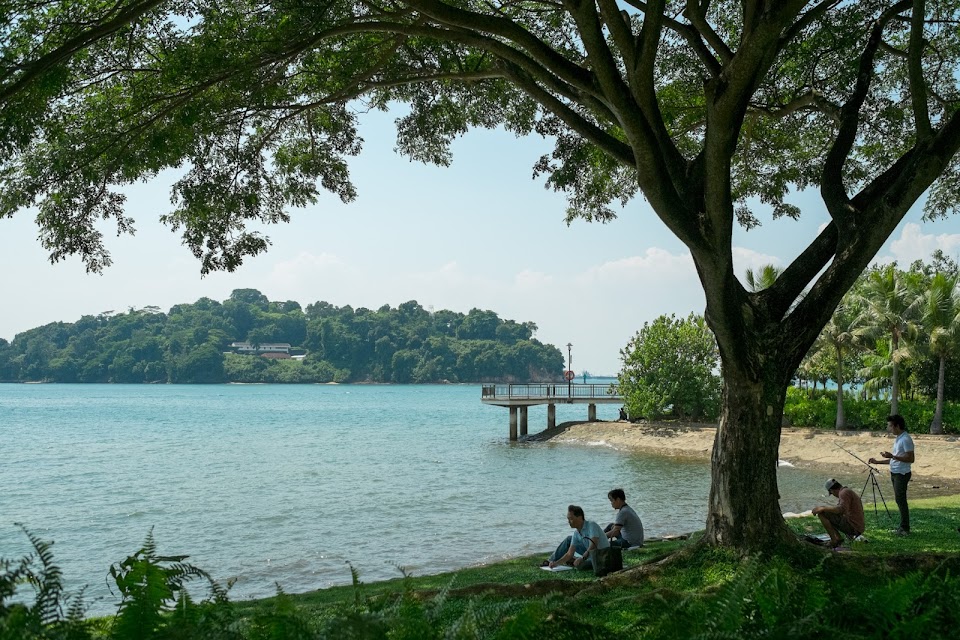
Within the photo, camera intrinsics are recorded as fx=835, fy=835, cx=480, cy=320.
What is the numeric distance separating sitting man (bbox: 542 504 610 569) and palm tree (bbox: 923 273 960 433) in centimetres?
2344

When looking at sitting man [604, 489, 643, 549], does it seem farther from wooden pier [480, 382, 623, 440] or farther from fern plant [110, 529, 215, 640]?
wooden pier [480, 382, 623, 440]

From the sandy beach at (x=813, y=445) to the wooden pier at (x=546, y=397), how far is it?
1683mm

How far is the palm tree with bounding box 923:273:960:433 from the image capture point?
1152 inches

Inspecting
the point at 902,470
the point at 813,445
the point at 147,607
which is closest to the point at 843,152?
the point at 902,470

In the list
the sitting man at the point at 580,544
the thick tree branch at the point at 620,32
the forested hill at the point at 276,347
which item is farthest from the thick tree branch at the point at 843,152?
the forested hill at the point at 276,347

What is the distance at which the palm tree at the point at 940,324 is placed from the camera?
29250 millimetres

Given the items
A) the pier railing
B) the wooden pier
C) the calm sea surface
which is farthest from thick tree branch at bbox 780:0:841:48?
the pier railing

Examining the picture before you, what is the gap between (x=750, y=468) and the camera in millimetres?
7902

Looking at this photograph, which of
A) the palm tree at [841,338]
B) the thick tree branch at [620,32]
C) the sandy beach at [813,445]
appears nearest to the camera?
the thick tree branch at [620,32]

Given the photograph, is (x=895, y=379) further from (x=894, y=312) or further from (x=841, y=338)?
(x=841, y=338)

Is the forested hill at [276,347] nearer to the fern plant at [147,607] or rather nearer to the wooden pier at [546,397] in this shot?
the wooden pier at [546,397]

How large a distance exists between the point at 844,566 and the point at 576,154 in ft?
23.1

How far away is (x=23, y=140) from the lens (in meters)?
8.13

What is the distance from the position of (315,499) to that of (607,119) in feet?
58.1
